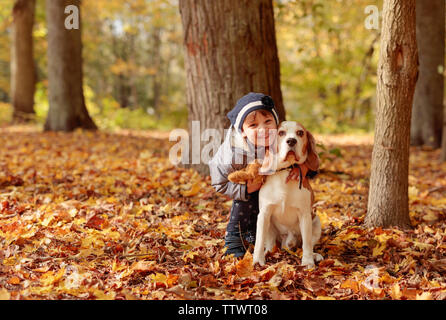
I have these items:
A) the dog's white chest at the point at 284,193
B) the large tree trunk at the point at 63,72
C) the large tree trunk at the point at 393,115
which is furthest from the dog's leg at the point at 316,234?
the large tree trunk at the point at 63,72

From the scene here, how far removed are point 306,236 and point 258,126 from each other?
35.9 inches

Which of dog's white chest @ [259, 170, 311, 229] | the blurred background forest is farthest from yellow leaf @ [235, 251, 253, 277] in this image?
the blurred background forest

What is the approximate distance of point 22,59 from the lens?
15094mm

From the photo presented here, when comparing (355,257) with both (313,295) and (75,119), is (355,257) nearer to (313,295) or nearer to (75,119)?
(313,295)

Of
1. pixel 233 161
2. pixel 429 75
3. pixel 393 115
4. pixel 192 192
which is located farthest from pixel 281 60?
pixel 233 161

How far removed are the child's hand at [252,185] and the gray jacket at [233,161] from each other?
4 cm

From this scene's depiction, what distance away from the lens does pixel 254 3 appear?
5.15m

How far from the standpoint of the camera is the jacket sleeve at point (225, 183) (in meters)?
3.29

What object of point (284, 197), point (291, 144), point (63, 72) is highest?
point (63, 72)

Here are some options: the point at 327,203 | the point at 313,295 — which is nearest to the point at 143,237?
the point at 313,295

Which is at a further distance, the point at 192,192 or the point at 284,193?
the point at 192,192

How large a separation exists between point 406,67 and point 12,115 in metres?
14.5

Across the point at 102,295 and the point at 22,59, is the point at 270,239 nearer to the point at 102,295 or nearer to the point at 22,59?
the point at 102,295

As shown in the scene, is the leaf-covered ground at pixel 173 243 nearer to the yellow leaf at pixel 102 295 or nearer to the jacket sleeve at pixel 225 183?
the yellow leaf at pixel 102 295
